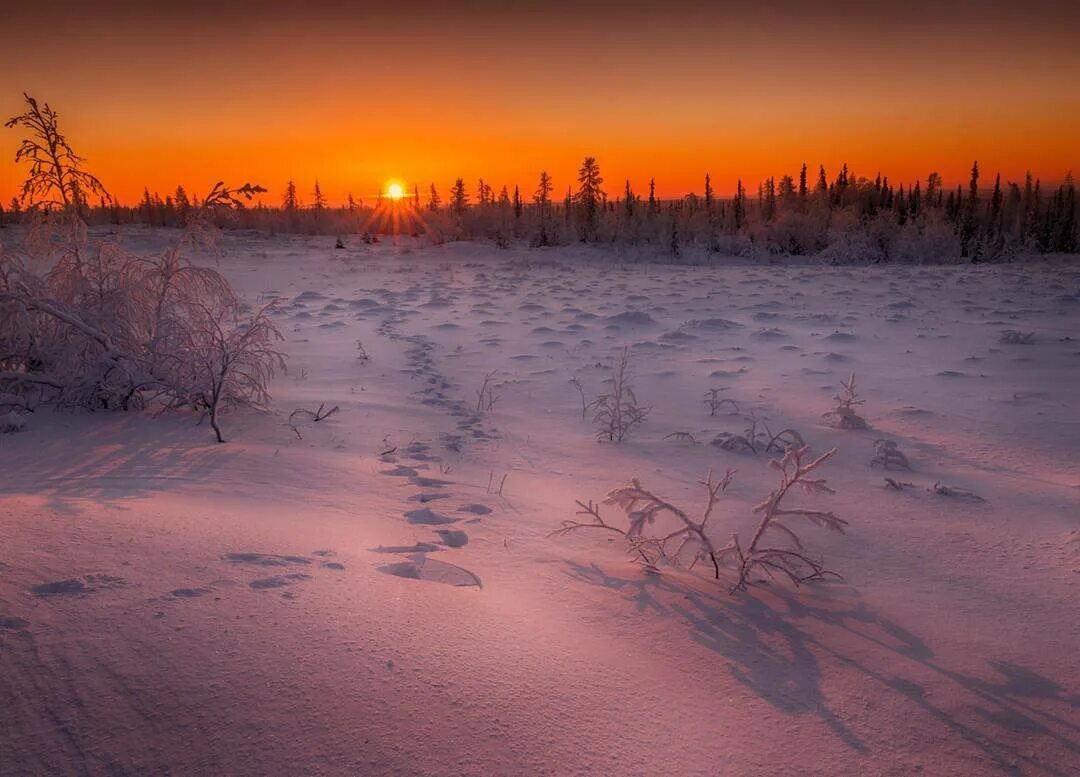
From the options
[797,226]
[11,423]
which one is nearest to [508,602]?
[11,423]

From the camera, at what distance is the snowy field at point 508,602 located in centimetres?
159

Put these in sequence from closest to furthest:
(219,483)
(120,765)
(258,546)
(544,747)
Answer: (120,765) → (544,747) → (258,546) → (219,483)

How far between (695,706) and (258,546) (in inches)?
70.3

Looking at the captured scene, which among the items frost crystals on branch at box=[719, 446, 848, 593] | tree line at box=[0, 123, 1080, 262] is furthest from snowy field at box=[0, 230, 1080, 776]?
tree line at box=[0, 123, 1080, 262]

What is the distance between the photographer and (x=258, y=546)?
2572 millimetres

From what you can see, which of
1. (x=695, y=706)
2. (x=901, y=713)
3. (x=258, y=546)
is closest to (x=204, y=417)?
(x=258, y=546)

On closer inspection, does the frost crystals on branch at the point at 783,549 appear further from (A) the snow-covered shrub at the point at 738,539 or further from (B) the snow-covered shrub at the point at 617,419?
(B) the snow-covered shrub at the point at 617,419

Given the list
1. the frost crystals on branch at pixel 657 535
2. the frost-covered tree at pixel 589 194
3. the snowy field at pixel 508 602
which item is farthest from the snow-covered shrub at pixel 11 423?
the frost-covered tree at pixel 589 194

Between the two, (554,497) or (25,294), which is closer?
(554,497)

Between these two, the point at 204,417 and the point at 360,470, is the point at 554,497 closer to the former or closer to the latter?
the point at 360,470

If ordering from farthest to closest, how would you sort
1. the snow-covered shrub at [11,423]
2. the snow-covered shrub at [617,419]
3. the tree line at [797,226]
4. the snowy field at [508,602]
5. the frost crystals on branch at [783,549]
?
the tree line at [797,226] → the snow-covered shrub at [617,419] → the snow-covered shrub at [11,423] → the frost crystals on branch at [783,549] → the snowy field at [508,602]

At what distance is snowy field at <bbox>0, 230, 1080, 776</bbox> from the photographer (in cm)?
159

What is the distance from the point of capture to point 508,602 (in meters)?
2.46

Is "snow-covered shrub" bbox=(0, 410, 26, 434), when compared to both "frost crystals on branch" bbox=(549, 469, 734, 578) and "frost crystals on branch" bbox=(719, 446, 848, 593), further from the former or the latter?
"frost crystals on branch" bbox=(719, 446, 848, 593)
